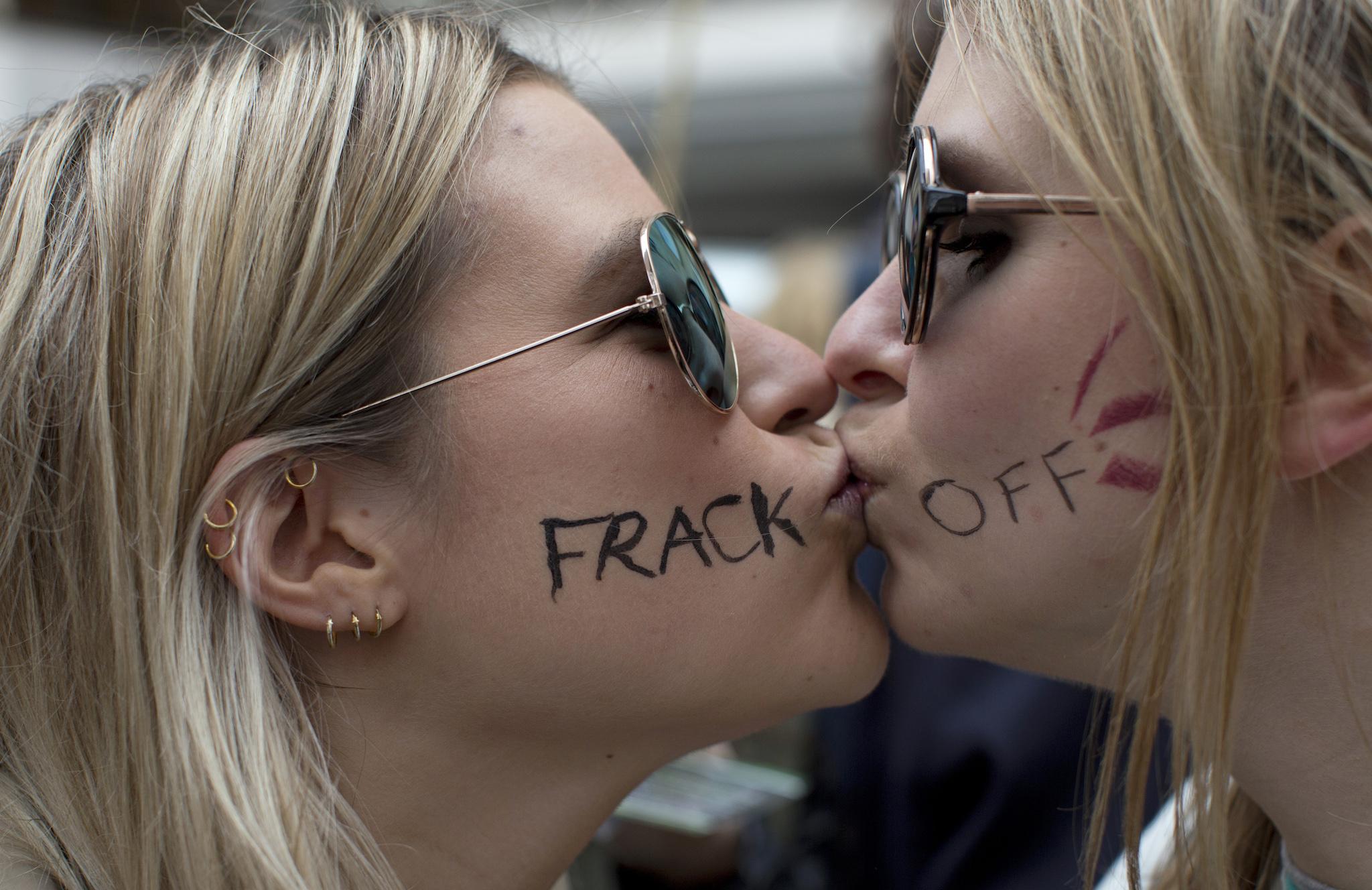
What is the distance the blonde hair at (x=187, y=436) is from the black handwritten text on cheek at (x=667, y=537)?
0.90 ft

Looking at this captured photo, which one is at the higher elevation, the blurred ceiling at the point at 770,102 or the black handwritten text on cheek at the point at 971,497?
the blurred ceiling at the point at 770,102

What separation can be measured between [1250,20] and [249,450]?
153 centimetres

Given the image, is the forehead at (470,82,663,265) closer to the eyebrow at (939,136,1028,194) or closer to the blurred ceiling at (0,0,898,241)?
the eyebrow at (939,136,1028,194)

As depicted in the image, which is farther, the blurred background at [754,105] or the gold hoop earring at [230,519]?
the blurred background at [754,105]

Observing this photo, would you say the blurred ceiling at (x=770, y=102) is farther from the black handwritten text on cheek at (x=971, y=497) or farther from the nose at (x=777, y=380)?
the black handwritten text on cheek at (x=971, y=497)

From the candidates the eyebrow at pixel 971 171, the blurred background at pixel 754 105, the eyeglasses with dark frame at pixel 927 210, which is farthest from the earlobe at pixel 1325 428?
the blurred background at pixel 754 105

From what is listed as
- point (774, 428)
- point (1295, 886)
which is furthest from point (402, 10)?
point (1295, 886)

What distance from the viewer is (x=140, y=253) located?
67.4 inches

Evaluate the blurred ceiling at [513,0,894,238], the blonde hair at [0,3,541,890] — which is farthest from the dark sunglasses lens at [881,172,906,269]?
the blurred ceiling at [513,0,894,238]

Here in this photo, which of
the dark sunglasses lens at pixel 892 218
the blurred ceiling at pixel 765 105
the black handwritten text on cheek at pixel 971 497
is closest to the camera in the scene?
the black handwritten text on cheek at pixel 971 497

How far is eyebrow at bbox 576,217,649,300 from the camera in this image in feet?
5.89

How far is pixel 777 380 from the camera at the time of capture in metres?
2.01

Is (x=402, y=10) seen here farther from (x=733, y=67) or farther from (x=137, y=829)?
(x=733, y=67)

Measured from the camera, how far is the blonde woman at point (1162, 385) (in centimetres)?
140
